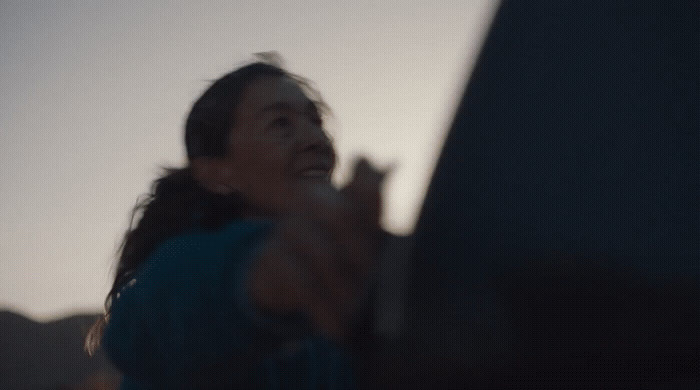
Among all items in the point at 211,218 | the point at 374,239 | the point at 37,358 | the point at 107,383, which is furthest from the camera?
the point at 37,358

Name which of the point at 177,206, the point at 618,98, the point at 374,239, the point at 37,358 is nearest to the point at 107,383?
the point at 177,206

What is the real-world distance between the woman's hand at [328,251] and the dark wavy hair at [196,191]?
48 centimetres

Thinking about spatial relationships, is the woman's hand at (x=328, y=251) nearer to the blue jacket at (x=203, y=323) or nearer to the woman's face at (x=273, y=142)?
the blue jacket at (x=203, y=323)

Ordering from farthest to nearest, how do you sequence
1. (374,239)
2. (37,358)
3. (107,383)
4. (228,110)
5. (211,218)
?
(37,358), (107,383), (228,110), (211,218), (374,239)

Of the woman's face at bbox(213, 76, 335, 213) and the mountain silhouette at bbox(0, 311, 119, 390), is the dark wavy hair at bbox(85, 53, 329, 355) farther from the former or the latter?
the mountain silhouette at bbox(0, 311, 119, 390)

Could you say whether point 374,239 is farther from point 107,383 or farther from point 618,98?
point 107,383

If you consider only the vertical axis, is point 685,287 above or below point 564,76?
below

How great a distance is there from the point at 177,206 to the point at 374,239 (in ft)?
2.89

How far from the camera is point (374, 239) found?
1.56ft

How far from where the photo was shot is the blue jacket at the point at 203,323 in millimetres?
623

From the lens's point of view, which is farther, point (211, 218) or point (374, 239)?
point (211, 218)

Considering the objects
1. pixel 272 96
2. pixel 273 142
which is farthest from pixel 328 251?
pixel 272 96

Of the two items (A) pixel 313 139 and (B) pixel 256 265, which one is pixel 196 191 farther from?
(B) pixel 256 265

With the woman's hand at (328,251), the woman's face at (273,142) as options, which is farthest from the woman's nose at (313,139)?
the woman's hand at (328,251)
